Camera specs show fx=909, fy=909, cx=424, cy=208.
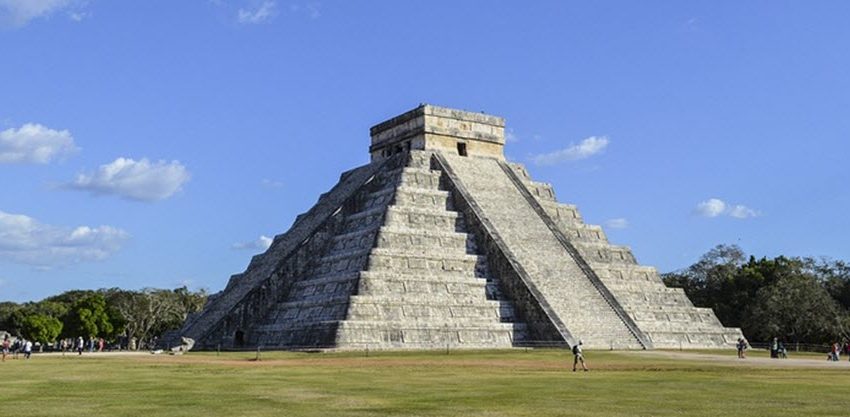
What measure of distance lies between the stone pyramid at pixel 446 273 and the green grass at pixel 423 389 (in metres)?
8.39

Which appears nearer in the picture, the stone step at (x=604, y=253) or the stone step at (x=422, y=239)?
the stone step at (x=422, y=239)

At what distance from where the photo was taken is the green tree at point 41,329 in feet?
210

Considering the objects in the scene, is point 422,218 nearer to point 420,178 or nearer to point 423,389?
point 420,178

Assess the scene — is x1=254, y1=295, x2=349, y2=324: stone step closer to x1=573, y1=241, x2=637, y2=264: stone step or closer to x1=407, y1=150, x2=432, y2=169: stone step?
x1=407, y1=150, x2=432, y2=169: stone step

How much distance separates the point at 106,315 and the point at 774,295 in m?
45.6

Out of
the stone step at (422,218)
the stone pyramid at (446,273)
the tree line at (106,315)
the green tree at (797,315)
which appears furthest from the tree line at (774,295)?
the tree line at (106,315)

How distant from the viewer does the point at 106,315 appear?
64.8 m

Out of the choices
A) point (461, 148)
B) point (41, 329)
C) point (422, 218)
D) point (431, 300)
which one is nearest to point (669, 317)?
point (431, 300)

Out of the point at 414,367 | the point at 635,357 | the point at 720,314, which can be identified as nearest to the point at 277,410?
the point at 414,367

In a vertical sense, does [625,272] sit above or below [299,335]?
above

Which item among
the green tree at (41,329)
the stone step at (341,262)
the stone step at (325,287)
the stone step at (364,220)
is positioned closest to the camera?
the stone step at (325,287)

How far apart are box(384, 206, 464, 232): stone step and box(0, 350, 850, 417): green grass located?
13480 mm

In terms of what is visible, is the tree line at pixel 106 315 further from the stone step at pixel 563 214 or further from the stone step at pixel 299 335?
the stone step at pixel 563 214

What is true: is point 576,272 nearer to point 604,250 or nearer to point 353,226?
point 604,250
